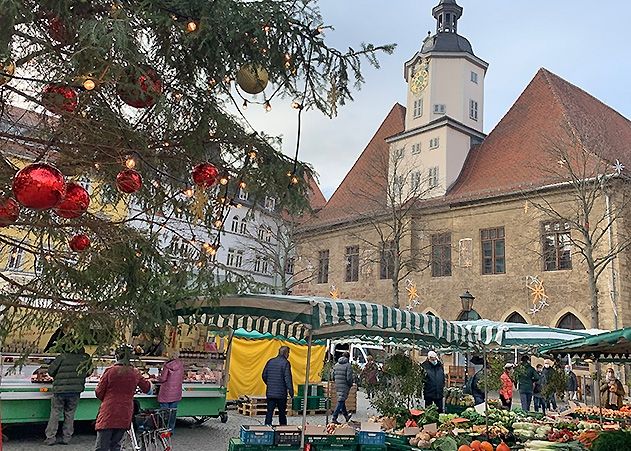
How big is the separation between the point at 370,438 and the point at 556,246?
18.8 meters

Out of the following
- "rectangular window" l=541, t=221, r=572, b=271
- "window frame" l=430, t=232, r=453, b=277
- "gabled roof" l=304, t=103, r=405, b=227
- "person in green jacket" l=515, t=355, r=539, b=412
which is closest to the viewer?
"person in green jacket" l=515, t=355, r=539, b=412

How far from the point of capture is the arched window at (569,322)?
23.2 metres

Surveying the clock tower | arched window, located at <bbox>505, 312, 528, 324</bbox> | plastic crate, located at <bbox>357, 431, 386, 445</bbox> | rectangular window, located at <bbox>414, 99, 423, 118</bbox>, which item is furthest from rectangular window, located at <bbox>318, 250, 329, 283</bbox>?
plastic crate, located at <bbox>357, 431, 386, 445</bbox>

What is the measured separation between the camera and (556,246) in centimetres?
2419

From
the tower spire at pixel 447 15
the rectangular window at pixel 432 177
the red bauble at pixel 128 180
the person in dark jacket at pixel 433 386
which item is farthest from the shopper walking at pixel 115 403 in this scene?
the tower spire at pixel 447 15

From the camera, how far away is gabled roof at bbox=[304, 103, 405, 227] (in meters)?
32.8

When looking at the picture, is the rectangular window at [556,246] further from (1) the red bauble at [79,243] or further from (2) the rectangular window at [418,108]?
(1) the red bauble at [79,243]

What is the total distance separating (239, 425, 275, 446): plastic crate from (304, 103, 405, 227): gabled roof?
2435 centimetres

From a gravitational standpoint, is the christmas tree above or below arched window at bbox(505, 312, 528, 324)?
below

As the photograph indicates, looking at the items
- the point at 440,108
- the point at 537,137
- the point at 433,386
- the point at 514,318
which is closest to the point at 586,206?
the point at 514,318

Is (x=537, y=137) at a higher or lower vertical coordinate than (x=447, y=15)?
lower

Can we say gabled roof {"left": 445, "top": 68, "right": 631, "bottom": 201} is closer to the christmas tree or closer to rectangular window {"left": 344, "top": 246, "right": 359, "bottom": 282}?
rectangular window {"left": 344, "top": 246, "right": 359, "bottom": 282}

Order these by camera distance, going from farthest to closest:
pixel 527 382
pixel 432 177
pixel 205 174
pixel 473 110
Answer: pixel 473 110 → pixel 432 177 → pixel 527 382 → pixel 205 174

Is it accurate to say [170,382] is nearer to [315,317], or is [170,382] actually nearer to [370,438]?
[370,438]
